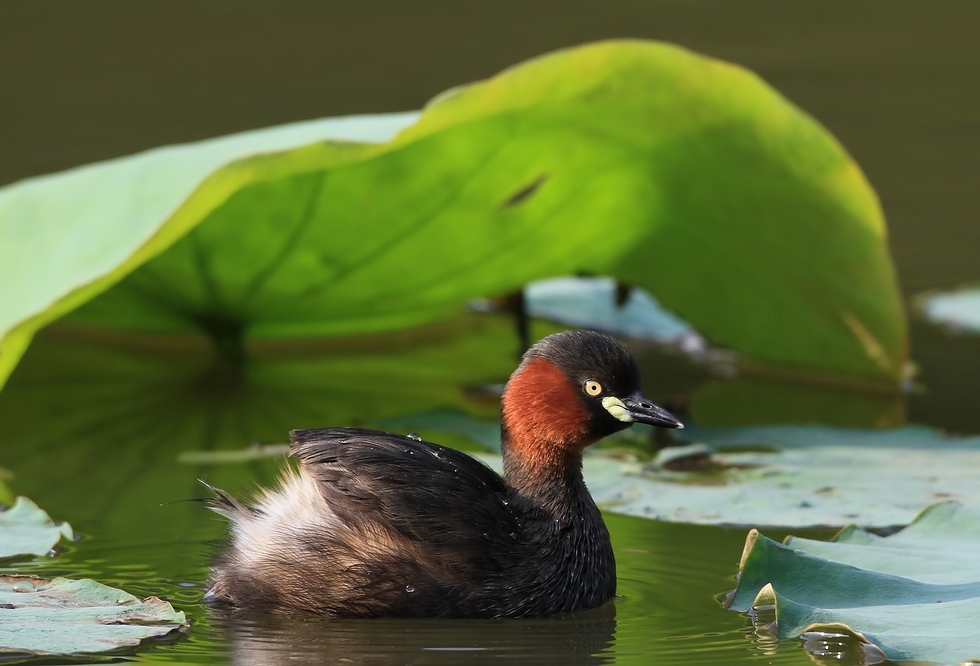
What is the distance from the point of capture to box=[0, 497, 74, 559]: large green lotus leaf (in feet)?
12.8

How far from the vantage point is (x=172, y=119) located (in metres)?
9.98

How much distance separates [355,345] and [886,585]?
13.6 ft

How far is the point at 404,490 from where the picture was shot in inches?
147

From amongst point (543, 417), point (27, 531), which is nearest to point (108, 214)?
point (27, 531)

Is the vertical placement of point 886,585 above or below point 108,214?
below

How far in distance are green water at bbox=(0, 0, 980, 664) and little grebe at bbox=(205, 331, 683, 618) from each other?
3.6 inches

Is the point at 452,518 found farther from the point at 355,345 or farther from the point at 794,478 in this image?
the point at 355,345

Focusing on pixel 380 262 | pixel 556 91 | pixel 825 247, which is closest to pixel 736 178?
pixel 825 247

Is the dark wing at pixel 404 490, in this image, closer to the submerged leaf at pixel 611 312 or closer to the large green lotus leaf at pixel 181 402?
the large green lotus leaf at pixel 181 402

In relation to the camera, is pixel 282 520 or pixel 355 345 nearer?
pixel 282 520

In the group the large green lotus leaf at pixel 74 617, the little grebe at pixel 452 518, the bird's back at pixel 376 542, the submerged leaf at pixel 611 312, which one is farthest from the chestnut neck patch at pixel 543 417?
the submerged leaf at pixel 611 312

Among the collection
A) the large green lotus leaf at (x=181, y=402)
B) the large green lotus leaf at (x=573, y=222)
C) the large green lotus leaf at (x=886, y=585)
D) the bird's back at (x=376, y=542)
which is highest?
the large green lotus leaf at (x=573, y=222)

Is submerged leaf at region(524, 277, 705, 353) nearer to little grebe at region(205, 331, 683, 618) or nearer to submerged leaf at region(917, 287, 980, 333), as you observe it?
submerged leaf at region(917, 287, 980, 333)

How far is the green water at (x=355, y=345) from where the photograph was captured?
3.57 m
